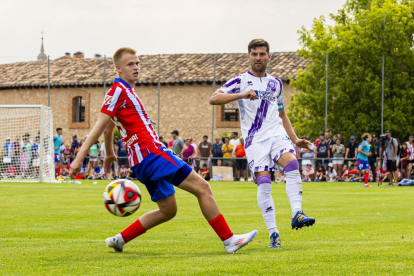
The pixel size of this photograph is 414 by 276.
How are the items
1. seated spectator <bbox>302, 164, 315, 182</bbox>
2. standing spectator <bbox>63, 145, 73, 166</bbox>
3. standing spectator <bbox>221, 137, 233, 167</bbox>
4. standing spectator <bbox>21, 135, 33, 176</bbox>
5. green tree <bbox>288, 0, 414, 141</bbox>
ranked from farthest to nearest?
1. green tree <bbox>288, 0, 414, 141</bbox>
2. standing spectator <bbox>63, 145, 73, 166</bbox>
3. standing spectator <bbox>221, 137, 233, 167</bbox>
4. seated spectator <bbox>302, 164, 315, 182</bbox>
5. standing spectator <bbox>21, 135, 33, 176</bbox>

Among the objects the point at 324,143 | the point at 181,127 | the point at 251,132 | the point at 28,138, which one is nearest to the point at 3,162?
the point at 28,138

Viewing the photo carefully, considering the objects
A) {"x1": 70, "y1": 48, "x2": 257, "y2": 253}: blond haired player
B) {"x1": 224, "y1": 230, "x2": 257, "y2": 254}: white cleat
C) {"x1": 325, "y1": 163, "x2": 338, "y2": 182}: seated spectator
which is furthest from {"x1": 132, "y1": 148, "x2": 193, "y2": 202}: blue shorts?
{"x1": 325, "y1": 163, "x2": 338, "y2": 182}: seated spectator

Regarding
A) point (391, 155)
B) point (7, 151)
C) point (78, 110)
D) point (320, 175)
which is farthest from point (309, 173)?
point (78, 110)

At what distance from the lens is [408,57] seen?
41344 mm

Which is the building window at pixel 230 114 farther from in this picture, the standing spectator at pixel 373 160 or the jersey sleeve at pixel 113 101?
the jersey sleeve at pixel 113 101

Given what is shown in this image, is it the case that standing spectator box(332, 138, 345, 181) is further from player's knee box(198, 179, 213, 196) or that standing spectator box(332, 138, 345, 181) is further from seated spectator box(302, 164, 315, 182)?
player's knee box(198, 179, 213, 196)

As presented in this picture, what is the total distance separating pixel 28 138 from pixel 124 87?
2736cm

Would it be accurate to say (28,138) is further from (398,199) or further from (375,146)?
(398,199)

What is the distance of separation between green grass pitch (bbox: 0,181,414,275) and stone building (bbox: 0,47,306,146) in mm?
33880

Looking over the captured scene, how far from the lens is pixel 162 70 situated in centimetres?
5356

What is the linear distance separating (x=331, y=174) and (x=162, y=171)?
85.0 ft

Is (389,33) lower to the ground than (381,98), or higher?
higher

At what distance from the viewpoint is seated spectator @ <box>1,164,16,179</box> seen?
32250 millimetres

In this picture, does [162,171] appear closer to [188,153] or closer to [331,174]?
[331,174]
